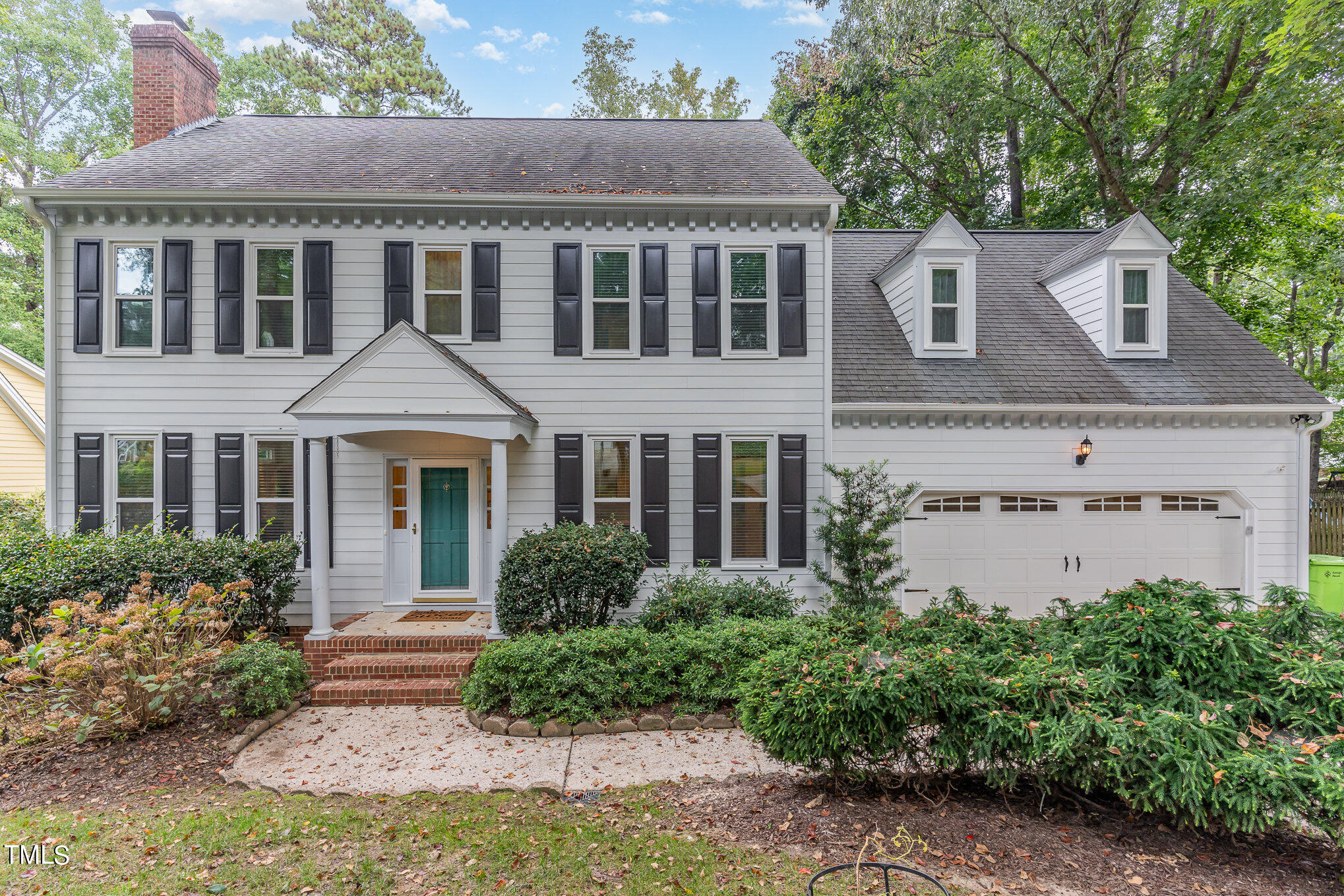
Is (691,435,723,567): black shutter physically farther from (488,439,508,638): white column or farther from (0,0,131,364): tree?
(0,0,131,364): tree

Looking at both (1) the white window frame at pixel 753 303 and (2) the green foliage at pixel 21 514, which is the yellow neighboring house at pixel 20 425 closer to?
(2) the green foliage at pixel 21 514

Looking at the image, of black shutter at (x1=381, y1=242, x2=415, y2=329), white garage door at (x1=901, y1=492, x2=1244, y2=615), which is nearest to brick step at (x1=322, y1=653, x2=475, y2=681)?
black shutter at (x1=381, y1=242, x2=415, y2=329)

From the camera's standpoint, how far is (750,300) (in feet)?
24.2

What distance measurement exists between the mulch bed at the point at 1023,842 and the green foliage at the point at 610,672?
1366 mm

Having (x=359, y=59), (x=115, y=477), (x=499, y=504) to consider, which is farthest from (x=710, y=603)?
(x=359, y=59)

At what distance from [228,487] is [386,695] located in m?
3.77

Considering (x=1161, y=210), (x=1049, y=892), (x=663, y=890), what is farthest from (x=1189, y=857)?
(x=1161, y=210)

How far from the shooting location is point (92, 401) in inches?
275

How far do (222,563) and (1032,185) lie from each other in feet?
63.9

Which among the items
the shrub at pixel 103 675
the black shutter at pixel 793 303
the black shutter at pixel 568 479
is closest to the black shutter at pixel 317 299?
the black shutter at pixel 568 479

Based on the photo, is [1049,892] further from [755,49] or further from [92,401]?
[755,49]

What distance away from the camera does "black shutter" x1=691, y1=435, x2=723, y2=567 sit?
720 centimetres

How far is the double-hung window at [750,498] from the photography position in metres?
7.27

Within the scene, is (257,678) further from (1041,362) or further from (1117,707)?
(1041,362)
